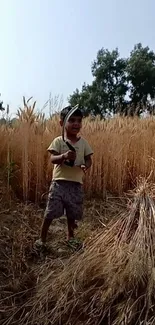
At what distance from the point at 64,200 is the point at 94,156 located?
1575 millimetres

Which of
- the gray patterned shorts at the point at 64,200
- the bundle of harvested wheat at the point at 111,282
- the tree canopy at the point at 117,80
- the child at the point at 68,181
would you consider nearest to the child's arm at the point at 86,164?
the child at the point at 68,181

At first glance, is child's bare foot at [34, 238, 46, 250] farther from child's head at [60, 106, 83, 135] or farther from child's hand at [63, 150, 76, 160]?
child's head at [60, 106, 83, 135]

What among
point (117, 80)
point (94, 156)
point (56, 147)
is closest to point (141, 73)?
point (117, 80)

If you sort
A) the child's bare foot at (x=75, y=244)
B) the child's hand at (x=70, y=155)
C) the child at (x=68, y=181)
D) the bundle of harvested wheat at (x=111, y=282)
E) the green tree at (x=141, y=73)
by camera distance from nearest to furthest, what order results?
the bundle of harvested wheat at (x=111, y=282), the child's hand at (x=70, y=155), the child's bare foot at (x=75, y=244), the child at (x=68, y=181), the green tree at (x=141, y=73)

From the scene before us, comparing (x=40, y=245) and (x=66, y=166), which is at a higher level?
(x=66, y=166)

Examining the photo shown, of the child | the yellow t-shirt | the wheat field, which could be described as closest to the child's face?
the child

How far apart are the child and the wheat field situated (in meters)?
1.05

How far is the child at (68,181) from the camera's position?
339cm

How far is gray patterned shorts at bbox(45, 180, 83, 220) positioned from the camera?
339cm

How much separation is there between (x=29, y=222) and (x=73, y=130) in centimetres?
105

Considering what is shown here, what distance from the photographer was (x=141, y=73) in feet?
88.7

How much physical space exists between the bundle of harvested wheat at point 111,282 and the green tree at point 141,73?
24211 millimetres

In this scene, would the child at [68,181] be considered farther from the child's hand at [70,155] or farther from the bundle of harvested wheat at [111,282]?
the bundle of harvested wheat at [111,282]

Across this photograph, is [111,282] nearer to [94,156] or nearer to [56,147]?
[56,147]
